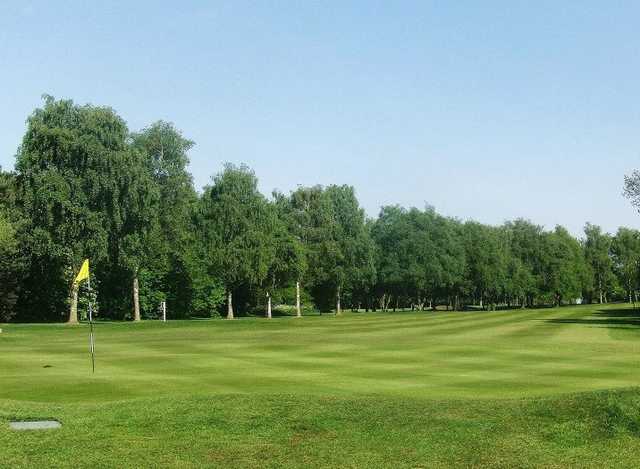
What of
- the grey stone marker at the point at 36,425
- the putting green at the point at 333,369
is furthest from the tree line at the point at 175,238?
the grey stone marker at the point at 36,425

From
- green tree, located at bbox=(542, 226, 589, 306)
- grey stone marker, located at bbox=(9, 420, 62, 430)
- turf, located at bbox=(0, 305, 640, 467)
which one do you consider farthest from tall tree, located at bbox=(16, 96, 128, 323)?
green tree, located at bbox=(542, 226, 589, 306)

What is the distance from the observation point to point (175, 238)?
266 ft

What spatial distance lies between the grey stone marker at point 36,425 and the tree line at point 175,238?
19967 millimetres

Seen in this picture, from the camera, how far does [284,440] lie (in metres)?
12.4

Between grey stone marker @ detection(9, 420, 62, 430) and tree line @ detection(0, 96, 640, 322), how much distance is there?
20.0 m

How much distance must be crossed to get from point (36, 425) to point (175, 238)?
68896 mm

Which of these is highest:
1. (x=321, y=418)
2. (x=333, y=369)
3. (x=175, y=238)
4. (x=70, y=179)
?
(x=70, y=179)

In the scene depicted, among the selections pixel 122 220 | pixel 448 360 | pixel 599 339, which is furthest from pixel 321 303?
pixel 448 360

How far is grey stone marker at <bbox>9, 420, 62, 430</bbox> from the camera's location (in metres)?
13.0

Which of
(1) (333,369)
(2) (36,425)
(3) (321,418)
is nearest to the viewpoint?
(2) (36,425)

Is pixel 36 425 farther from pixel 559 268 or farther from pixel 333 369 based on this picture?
pixel 559 268

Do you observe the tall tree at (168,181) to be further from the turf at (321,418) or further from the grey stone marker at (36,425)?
the grey stone marker at (36,425)

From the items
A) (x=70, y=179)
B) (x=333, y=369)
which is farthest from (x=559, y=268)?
(x=333, y=369)

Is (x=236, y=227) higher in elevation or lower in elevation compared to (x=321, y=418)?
higher
